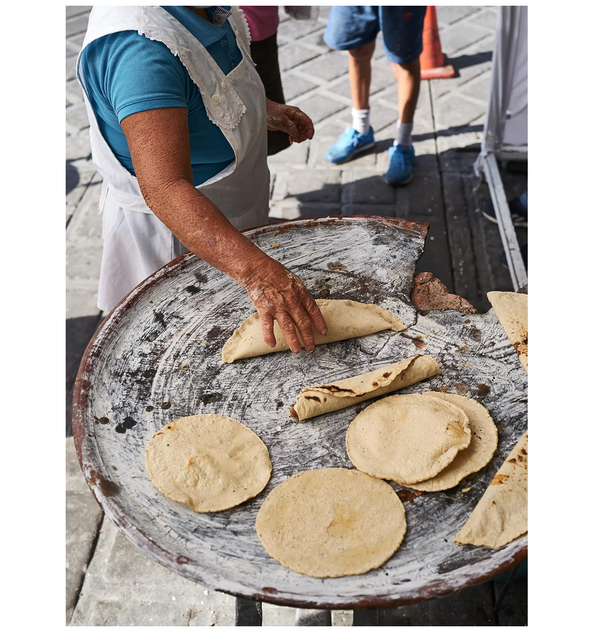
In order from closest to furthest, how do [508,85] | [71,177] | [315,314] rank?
[315,314], [508,85], [71,177]

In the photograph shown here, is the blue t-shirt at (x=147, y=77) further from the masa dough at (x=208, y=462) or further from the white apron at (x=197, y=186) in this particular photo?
the masa dough at (x=208, y=462)

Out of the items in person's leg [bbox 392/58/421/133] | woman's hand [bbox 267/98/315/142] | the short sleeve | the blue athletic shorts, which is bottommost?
person's leg [bbox 392/58/421/133]

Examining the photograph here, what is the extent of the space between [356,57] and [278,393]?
2995 millimetres

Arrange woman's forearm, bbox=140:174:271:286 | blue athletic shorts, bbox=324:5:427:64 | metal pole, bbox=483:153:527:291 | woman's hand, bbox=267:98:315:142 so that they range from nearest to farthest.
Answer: woman's forearm, bbox=140:174:271:286, woman's hand, bbox=267:98:315:142, metal pole, bbox=483:153:527:291, blue athletic shorts, bbox=324:5:427:64

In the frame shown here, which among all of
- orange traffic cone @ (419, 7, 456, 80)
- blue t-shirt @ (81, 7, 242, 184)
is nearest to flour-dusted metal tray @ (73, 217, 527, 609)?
blue t-shirt @ (81, 7, 242, 184)

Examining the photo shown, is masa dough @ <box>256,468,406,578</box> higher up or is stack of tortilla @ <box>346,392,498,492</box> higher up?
stack of tortilla @ <box>346,392,498,492</box>

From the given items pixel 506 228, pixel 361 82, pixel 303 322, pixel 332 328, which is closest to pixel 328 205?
pixel 361 82

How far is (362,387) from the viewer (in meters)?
1.58

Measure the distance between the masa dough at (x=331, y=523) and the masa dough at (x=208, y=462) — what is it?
81mm

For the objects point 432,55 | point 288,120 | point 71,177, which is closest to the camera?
point 288,120

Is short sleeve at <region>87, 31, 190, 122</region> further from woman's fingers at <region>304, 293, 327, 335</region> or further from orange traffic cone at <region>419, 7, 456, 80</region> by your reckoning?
orange traffic cone at <region>419, 7, 456, 80</region>

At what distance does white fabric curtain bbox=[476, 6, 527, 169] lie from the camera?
10.2 ft

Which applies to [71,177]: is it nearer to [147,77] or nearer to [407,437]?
[147,77]

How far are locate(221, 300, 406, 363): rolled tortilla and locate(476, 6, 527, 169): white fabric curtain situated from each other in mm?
2114
